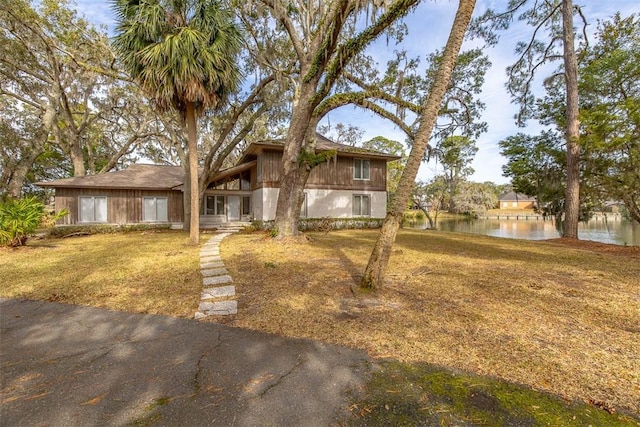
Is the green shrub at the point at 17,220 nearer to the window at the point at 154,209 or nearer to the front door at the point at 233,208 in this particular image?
the window at the point at 154,209

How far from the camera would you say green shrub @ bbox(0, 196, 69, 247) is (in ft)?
31.0

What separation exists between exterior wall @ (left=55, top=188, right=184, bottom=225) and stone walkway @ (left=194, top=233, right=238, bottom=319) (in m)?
11.3

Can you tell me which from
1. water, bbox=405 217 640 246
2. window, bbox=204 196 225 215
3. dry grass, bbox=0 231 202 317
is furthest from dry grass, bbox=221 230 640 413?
water, bbox=405 217 640 246

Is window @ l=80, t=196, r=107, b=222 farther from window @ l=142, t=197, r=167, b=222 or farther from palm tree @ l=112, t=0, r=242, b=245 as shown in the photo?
palm tree @ l=112, t=0, r=242, b=245

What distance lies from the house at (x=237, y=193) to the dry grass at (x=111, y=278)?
7557mm

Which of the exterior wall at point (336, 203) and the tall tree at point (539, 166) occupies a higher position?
the tall tree at point (539, 166)

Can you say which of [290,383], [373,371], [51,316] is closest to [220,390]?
[290,383]

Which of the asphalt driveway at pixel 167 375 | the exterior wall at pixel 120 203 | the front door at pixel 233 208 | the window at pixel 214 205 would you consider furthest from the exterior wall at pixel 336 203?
the asphalt driveway at pixel 167 375

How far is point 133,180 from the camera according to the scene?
17.3 meters

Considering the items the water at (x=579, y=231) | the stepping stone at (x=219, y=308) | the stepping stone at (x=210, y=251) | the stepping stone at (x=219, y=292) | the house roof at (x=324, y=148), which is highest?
the house roof at (x=324, y=148)

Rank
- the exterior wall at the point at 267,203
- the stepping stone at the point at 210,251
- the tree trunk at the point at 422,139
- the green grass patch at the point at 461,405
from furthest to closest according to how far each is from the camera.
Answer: the exterior wall at the point at 267,203 → the stepping stone at the point at 210,251 → the tree trunk at the point at 422,139 → the green grass patch at the point at 461,405

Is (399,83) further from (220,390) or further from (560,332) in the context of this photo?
(220,390)

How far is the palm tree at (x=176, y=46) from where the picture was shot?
822 cm

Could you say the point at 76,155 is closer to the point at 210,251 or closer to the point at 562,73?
the point at 210,251
